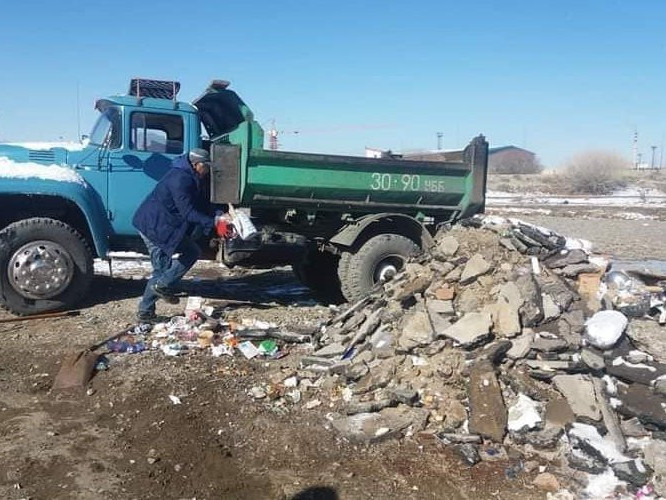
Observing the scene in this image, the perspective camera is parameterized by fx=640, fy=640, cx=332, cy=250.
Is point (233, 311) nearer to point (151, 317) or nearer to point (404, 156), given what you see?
point (151, 317)

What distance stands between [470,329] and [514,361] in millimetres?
440

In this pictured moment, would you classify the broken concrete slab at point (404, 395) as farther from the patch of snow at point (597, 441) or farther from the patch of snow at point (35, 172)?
the patch of snow at point (35, 172)

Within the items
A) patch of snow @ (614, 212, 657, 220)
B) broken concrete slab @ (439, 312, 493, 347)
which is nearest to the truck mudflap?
broken concrete slab @ (439, 312, 493, 347)

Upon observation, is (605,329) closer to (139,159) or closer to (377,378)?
(377,378)

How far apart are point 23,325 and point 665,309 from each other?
6454 mm

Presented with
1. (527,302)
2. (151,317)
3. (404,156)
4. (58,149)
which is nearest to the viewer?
(527,302)

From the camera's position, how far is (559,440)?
423 cm

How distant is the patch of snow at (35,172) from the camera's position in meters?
6.82

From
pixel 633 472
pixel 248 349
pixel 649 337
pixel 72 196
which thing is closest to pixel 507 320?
pixel 649 337

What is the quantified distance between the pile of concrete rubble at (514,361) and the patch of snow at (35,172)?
3.27m

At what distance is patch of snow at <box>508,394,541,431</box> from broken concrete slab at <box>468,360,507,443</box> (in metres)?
0.06

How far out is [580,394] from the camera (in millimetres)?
4562

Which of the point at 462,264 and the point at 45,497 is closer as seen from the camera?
the point at 45,497

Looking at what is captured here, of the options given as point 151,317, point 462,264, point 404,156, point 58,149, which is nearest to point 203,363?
point 151,317
